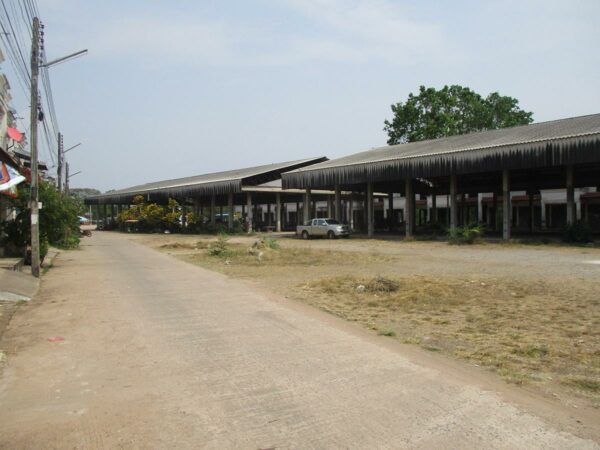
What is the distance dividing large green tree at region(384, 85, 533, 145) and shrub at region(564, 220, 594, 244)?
30.1 meters

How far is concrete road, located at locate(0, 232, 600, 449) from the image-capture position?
4223mm

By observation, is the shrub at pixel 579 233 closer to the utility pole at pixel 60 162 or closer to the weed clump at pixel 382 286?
the weed clump at pixel 382 286

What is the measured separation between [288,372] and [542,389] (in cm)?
272

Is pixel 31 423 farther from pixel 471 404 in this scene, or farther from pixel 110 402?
pixel 471 404

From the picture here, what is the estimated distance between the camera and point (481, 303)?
10.4 meters

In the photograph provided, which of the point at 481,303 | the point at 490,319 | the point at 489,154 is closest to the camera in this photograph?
the point at 490,319

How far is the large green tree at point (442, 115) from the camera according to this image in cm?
5656

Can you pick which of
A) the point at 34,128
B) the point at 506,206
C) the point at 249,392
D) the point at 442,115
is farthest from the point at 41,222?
the point at 442,115

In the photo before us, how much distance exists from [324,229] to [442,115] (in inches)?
980

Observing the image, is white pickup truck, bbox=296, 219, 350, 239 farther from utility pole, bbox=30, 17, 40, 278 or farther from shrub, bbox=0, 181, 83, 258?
utility pole, bbox=30, 17, 40, 278

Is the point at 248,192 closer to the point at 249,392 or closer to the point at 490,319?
the point at 490,319

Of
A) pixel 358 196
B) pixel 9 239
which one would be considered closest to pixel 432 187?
pixel 358 196

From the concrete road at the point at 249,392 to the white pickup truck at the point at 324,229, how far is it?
1160 inches

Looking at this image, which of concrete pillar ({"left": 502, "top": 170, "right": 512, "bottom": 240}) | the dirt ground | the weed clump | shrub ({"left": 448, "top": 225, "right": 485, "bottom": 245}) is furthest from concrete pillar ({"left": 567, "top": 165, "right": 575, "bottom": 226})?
the weed clump
